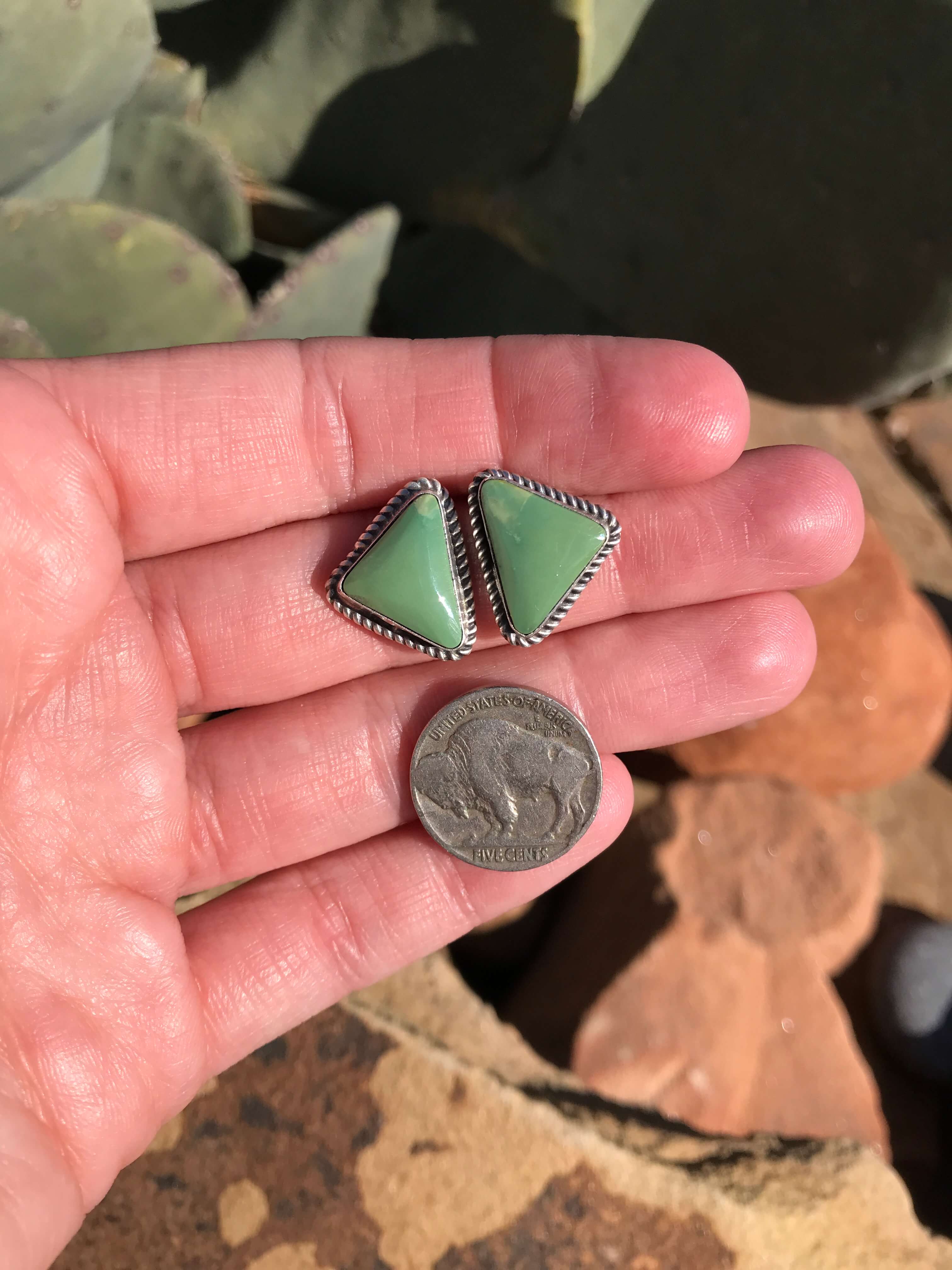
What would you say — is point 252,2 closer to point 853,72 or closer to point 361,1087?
point 853,72

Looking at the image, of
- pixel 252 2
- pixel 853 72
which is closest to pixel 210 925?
pixel 853 72

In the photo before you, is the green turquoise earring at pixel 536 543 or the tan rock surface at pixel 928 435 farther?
the tan rock surface at pixel 928 435

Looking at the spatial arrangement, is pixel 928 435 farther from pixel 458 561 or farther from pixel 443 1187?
pixel 443 1187

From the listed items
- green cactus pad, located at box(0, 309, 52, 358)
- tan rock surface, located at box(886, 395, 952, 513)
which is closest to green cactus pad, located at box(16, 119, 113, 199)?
green cactus pad, located at box(0, 309, 52, 358)

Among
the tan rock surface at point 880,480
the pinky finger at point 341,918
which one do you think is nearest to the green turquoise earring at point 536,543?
the pinky finger at point 341,918

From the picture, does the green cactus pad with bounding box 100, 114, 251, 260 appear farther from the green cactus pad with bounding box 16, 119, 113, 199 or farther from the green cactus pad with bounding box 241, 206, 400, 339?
the green cactus pad with bounding box 241, 206, 400, 339

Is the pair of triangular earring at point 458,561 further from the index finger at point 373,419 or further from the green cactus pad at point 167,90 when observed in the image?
the green cactus pad at point 167,90

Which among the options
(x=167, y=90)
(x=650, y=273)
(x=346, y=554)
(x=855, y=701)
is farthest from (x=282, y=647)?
(x=855, y=701)
